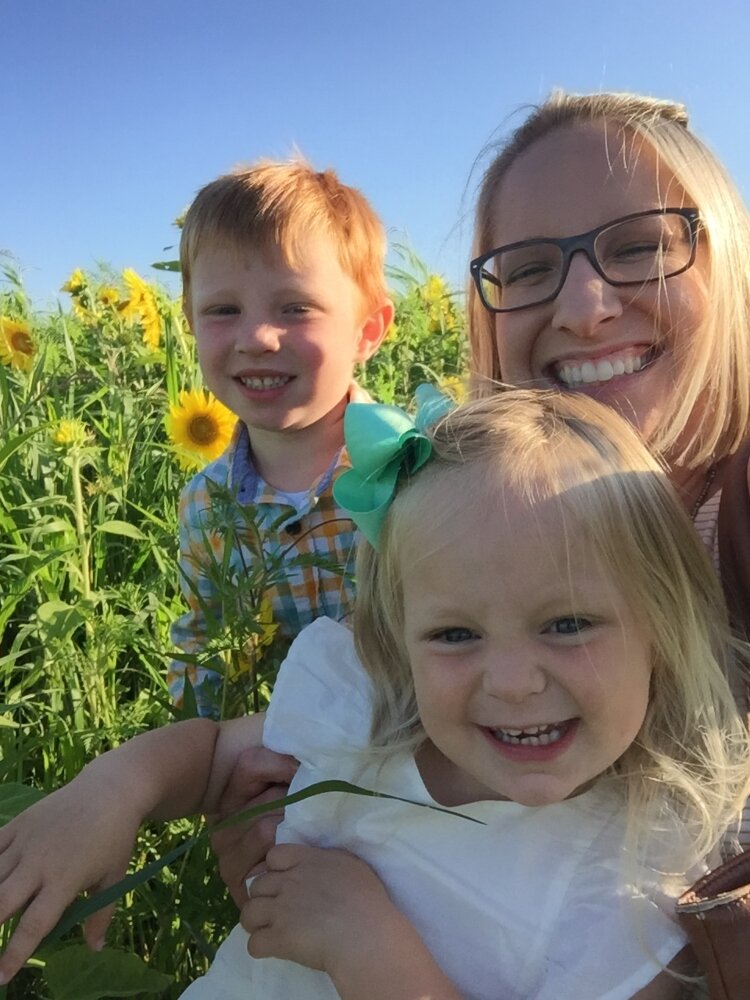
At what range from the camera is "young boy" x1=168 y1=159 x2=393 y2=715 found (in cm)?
162

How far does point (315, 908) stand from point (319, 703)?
0.74 ft

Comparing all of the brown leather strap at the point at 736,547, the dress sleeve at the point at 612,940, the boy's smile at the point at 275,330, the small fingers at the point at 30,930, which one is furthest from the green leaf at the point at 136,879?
the boy's smile at the point at 275,330

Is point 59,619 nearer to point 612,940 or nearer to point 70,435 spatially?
point 70,435

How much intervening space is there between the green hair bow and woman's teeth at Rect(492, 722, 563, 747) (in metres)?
0.24

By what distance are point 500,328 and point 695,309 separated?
246 mm

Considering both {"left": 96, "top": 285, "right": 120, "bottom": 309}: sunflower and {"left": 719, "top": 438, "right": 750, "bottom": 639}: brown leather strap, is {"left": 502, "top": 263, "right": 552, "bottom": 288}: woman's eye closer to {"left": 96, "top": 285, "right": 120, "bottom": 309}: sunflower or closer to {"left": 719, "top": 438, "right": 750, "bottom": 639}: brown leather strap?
{"left": 719, "top": 438, "right": 750, "bottom": 639}: brown leather strap

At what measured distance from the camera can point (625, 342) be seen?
1.15m

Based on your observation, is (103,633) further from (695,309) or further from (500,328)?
(695,309)

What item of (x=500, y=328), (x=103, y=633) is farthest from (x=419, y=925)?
(x=500, y=328)

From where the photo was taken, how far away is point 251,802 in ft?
3.57

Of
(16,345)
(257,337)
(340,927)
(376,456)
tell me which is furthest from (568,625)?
(16,345)

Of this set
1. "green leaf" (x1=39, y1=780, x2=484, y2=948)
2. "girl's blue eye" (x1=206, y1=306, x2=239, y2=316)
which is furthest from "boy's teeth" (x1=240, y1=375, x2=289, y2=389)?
"green leaf" (x1=39, y1=780, x2=484, y2=948)

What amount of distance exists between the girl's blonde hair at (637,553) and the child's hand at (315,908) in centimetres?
14

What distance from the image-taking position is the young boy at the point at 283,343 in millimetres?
1619
